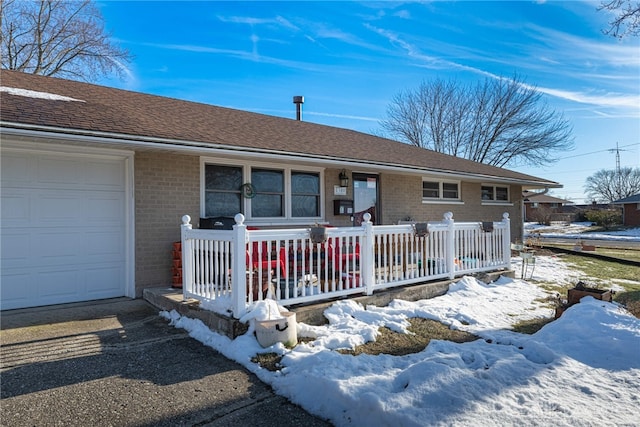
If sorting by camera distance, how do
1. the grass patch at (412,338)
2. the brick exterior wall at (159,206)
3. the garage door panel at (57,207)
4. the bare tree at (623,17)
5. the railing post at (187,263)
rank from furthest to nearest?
the bare tree at (623,17) < the brick exterior wall at (159,206) < the garage door panel at (57,207) < the railing post at (187,263) < the grass patch at (412,338)

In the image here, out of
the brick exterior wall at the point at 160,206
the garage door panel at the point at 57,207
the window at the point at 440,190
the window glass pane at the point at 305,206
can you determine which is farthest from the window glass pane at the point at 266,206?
the window at the point at 440,190

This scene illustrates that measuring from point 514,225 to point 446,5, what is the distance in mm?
8321

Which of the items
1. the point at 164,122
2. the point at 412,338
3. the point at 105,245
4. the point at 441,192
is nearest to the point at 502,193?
the point at 441,192

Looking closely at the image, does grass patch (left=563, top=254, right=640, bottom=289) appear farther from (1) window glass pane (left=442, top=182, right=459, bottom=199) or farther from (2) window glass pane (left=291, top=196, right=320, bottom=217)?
(2) window glass pane (left=291, top=196, right=320, bottom=217)

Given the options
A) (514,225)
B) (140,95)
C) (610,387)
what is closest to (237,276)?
(610,387)

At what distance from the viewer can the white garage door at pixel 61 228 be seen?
557 cm

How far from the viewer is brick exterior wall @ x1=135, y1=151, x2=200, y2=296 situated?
254 inches

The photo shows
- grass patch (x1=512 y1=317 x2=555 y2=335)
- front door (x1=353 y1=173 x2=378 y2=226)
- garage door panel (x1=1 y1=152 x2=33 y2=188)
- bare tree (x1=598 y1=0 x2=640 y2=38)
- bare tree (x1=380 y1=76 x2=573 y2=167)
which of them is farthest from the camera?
bare tree (x1=380 y1=76 x2=573 y2=167)

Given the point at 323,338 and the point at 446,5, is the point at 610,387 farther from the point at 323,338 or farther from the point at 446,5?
the point at 446,5

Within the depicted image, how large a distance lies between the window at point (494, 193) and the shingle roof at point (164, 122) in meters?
1.91

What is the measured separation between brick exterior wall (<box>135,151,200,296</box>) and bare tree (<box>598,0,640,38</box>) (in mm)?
8866

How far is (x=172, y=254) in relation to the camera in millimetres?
6738

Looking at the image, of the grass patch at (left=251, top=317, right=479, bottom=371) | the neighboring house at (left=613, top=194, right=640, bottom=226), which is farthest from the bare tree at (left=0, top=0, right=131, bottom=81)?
the neighboring house at (left=613, top=194, right=640, bottom=226)

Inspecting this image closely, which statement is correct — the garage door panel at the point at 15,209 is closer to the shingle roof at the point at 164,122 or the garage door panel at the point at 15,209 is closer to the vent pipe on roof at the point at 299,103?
the shingle roof at the point at 164,122
